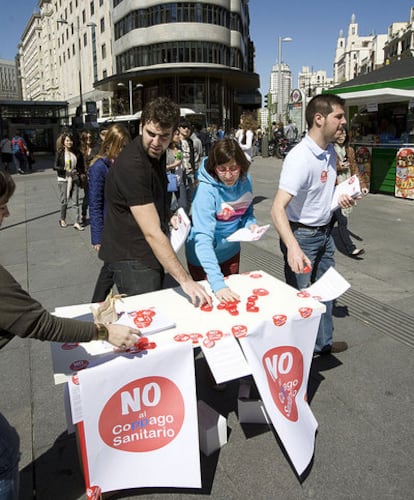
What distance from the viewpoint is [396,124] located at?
10.9 metres

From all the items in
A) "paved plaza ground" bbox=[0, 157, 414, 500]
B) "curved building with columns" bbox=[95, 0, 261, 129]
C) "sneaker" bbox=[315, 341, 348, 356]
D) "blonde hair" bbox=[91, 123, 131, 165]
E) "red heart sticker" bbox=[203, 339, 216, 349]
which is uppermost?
"curved building with columns" bbox=[95, 0, 261, 129]

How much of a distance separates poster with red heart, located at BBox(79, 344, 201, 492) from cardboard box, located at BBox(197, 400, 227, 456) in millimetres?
366

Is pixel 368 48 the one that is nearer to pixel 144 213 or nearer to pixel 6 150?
pixel 6 150

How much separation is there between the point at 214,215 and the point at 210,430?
1366 mm

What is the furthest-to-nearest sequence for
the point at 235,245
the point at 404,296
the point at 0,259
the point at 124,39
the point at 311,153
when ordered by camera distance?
the point at 124,39, the point at 0,259, the point at 404,296, the point at 235,245, the point at 311,153

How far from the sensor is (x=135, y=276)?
2.71 meters

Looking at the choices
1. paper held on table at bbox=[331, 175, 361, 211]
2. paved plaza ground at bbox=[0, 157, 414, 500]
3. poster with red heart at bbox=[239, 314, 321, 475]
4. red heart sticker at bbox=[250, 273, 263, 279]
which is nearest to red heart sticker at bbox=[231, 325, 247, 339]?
poster with red heart at bbox=[239, 314, 321, 475]

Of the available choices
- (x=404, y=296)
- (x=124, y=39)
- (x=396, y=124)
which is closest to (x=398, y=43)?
(x=124, y=39)

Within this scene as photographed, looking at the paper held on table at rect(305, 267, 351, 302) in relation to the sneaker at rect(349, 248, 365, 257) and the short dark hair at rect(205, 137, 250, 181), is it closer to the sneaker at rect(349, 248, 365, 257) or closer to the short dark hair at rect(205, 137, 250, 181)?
the short dark hair at rect(205, 137, 250, 181)

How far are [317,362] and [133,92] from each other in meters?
48.8

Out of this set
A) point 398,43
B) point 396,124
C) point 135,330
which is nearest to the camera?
point 135,330

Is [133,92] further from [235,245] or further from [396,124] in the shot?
[235,245]

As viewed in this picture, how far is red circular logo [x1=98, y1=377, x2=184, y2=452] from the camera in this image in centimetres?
195

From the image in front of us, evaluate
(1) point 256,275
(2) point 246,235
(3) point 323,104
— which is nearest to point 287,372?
(1) point 256,275
